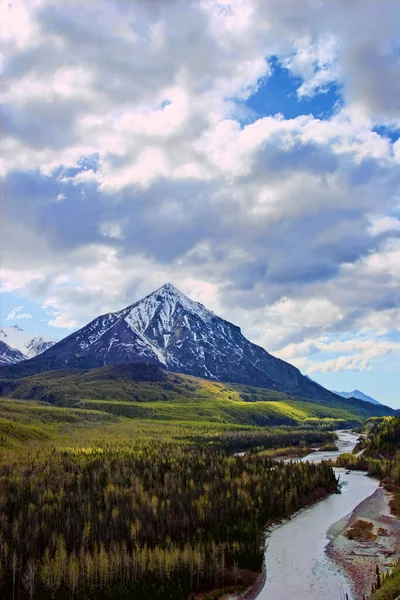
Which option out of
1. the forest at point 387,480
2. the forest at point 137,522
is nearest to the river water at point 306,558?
the forest at point 137,522

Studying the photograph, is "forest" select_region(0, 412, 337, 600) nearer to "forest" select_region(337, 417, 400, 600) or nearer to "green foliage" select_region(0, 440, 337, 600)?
"green foliage" select_region(0, 440, 337, 600)

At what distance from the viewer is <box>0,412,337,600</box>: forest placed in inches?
2606

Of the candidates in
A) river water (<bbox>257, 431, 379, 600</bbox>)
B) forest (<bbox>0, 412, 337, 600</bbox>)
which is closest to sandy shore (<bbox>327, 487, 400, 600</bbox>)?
river water (<bbox>257, 431, 379, 600</bbox>)

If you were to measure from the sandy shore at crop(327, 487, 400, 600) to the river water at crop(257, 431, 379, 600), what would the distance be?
156cm

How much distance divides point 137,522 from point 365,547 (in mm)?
40694

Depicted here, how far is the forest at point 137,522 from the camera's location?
66188 mm

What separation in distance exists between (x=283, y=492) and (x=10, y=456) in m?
101

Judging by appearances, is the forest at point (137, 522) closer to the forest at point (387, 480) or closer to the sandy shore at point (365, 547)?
the sandy shore at point (365, 547)

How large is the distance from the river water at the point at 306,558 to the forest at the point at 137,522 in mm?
3164

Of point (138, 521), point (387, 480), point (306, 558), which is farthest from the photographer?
point (387, 480)

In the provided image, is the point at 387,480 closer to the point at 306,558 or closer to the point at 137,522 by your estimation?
the point at 306,558

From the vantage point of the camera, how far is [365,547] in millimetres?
82750

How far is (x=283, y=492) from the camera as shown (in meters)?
118

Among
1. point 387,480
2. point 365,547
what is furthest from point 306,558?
point 387,480
